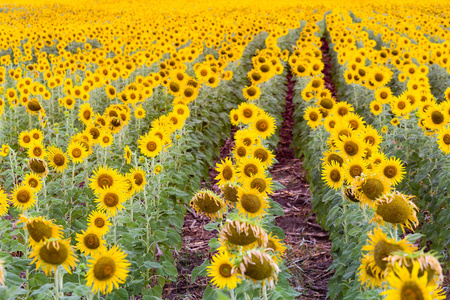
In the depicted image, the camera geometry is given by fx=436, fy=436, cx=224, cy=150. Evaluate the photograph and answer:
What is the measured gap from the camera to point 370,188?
120 inches

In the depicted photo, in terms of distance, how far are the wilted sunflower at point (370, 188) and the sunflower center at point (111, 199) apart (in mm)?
1917

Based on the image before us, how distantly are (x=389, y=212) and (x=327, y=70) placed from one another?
12.5 meters

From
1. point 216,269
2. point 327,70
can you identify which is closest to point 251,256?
point 216,269

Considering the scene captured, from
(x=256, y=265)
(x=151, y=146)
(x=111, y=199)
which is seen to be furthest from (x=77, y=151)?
(x=256, y=265)

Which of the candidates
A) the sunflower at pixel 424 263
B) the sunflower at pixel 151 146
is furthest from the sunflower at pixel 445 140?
the sunflower at pixel 424 263

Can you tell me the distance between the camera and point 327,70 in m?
14.5

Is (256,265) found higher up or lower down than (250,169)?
higher up

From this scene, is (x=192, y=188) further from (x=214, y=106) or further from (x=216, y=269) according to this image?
(x=216, y=269)

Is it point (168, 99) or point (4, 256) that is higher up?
point (4, 256)

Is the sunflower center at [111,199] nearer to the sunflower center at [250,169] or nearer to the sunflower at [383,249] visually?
the sunflower center at [250,169]

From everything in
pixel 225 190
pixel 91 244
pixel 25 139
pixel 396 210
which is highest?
pixel 396 210

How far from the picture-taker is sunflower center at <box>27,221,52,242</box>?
2.55 metres

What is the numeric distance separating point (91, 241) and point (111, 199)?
788mm

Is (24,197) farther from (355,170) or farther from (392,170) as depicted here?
(392,170)
